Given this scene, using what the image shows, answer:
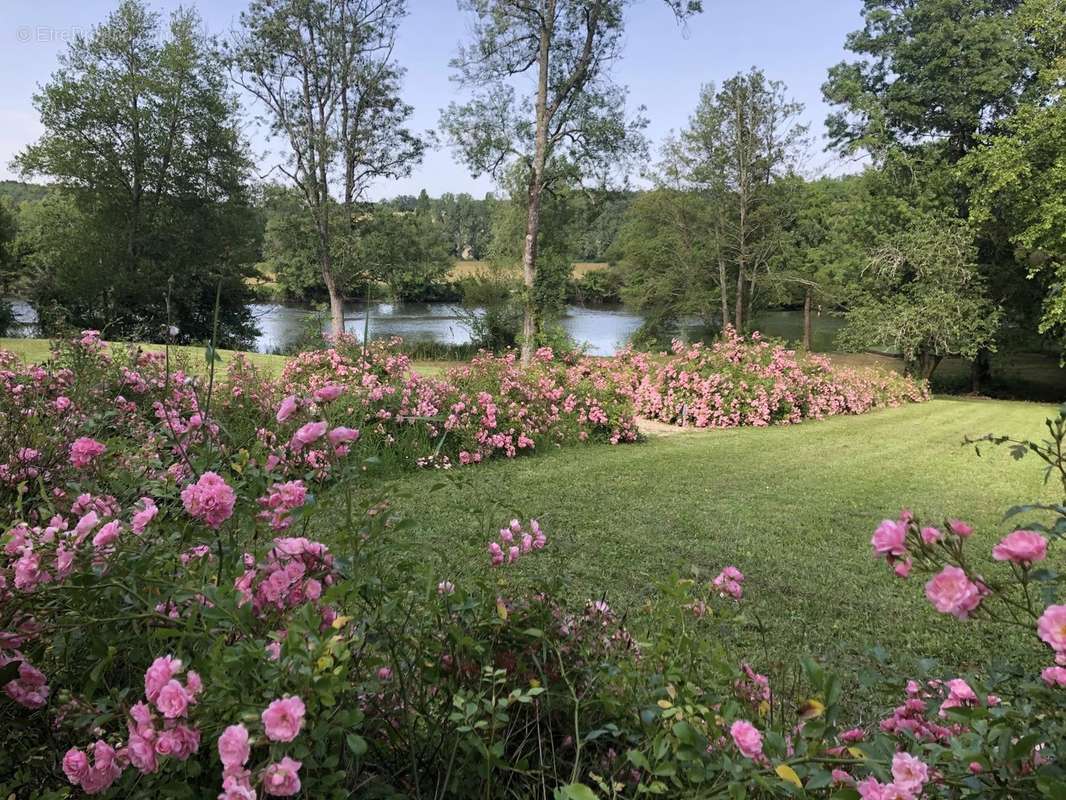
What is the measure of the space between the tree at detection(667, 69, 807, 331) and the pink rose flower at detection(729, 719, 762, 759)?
24.0m

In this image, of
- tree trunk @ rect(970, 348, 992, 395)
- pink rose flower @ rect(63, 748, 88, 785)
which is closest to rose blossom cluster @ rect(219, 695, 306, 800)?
pink rose flower @ rect(63, 748, 88, 785)

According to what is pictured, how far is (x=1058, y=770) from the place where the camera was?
0.90 meters

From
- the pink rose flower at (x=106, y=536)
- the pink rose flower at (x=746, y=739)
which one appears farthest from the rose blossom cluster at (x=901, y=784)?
the pink rose flower at (x=106, y=536)

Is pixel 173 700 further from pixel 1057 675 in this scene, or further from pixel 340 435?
pixel 1057 675

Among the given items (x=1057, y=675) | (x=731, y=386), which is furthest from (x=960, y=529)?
(x=731, y=386)

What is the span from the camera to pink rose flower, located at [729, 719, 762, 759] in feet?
3.17

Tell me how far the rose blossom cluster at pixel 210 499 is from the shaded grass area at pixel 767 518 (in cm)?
35

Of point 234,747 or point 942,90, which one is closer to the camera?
point 234,747

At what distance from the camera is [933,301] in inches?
693

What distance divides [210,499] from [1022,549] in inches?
45.2

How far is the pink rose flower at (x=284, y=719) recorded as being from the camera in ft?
2.67

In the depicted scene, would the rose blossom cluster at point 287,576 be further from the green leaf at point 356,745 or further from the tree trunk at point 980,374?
the tree trunk at point 980,374

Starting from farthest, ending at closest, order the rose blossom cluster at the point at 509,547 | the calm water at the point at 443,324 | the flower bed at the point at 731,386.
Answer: the calm water at the point at 443,324, the flower bed at the point at 731,386, the rose blossom cluster at the point at 509,547

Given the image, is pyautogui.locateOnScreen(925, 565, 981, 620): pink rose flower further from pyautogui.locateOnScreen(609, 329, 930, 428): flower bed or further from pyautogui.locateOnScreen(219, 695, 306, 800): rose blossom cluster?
pyautogui.locateOnScreen(609, 329, 930, 428): flower bed
